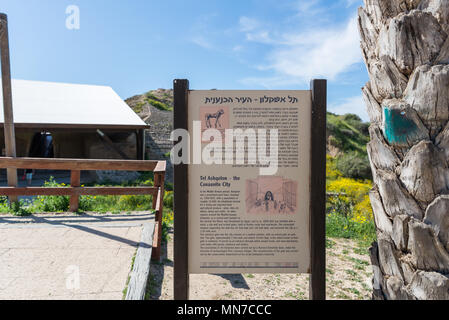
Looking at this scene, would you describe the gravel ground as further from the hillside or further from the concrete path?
the hillside

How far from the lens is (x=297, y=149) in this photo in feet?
7.30

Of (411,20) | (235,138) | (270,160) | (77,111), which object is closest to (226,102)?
(235,138)

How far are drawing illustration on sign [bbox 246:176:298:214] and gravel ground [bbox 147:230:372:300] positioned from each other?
4.89 feet

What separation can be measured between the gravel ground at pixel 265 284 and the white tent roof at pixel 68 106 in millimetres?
10549

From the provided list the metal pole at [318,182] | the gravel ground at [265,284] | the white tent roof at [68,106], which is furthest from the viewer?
the white tent roof at [68,106]

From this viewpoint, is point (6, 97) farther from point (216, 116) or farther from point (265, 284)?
point (265, 284)

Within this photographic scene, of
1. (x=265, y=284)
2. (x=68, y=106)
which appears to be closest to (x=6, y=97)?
(x=265, y=284)

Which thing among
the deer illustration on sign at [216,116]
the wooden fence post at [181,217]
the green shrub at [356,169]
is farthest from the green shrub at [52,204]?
the green shrub at [356,169]

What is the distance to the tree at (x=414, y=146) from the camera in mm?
1616

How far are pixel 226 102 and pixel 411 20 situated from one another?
4.17ft

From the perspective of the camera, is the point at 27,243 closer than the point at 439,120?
No

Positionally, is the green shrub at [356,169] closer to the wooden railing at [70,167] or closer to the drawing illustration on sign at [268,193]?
the wooden railing at [70,167]
